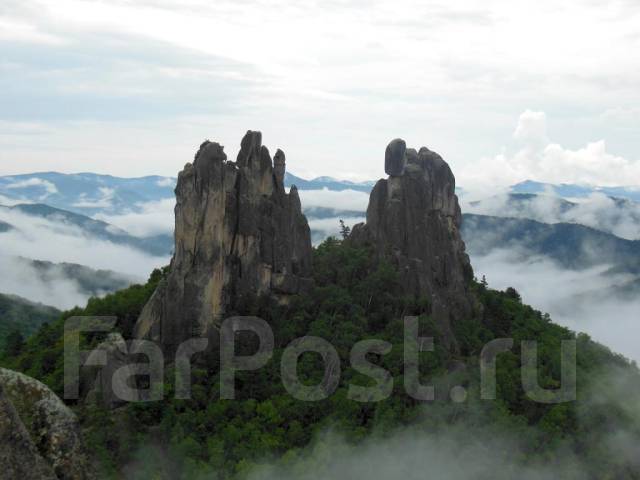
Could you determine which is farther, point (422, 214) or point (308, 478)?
point (422, 214)

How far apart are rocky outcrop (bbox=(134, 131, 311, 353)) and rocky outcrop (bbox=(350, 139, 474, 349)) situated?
11.7 meters

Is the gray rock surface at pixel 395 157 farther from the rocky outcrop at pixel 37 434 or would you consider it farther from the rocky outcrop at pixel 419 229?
the rocky outcrop at pixel 37 434

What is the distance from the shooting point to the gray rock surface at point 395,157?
2721 inches

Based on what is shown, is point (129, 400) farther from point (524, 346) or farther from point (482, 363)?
point (524, 346)

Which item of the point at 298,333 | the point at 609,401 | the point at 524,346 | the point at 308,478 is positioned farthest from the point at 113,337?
the point at 609,401

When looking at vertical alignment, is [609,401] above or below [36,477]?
below

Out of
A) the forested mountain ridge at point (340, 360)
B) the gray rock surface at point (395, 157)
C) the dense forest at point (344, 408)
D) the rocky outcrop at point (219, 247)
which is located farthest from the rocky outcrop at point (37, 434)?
the gray rock surface at point (395, 157)

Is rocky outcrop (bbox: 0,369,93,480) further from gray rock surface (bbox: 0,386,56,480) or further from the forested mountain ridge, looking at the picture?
the forested mountain ridge

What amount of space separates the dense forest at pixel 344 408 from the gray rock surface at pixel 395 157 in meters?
9.54

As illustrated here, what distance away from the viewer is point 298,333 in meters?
56.8

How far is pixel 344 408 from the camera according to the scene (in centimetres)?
4900

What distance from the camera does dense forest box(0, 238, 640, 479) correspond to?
143ft

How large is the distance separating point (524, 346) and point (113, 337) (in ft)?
114

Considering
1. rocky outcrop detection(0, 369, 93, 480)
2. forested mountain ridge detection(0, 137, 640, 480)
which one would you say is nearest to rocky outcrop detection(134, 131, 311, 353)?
forested mountain ridge detection(0, 137, 640, 480)
